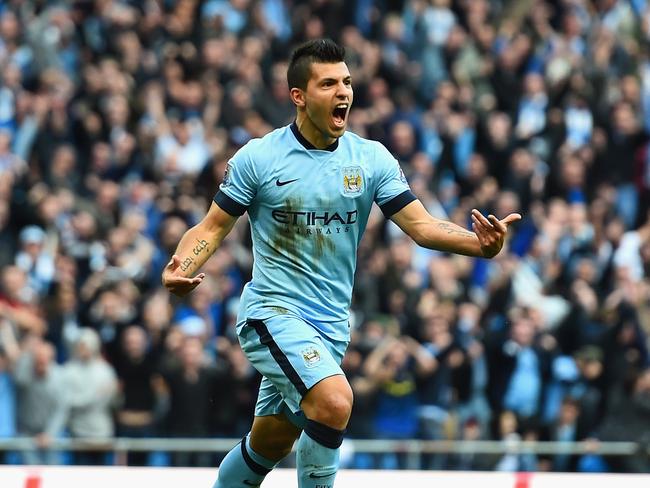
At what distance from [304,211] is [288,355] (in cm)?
76

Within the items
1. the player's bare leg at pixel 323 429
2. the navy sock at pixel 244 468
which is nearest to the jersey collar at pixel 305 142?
the player's bare leg at pixel 323 429

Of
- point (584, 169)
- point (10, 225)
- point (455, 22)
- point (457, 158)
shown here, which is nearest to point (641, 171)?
point (584, 169)

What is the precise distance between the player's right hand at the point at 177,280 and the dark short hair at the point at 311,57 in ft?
3.77

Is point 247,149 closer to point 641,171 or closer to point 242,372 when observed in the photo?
point 242,372

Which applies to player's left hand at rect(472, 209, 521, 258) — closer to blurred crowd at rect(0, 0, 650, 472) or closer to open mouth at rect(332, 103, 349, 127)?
open mouth at rect(332, 103, 349, 127)

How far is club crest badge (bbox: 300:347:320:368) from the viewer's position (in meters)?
8.24

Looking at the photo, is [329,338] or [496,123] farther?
[496,123]

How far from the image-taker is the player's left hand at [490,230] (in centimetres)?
810

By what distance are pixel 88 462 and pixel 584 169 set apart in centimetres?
636

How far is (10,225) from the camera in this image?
15.8 meters

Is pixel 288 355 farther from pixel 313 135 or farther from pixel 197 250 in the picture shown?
pixel 313 135

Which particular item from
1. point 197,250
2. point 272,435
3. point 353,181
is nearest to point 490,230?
point 353,181

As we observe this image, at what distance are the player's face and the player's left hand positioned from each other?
35.0 inches

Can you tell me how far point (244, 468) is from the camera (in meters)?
8.91
